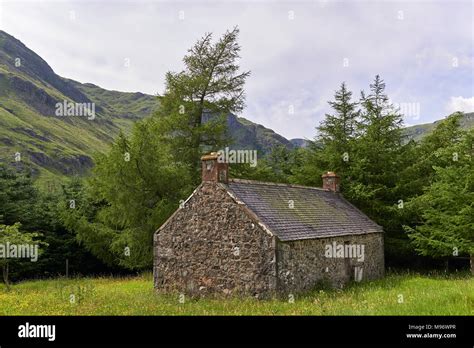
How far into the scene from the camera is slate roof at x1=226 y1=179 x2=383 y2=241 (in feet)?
55.9

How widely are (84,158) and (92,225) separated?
340 ft

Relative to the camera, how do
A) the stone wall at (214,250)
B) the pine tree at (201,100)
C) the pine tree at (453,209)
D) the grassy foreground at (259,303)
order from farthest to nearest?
the pine tree at (201,100)
the pine tree at (453,209)
the stone wall at (214,250)
the grassy foreground at (259,303)

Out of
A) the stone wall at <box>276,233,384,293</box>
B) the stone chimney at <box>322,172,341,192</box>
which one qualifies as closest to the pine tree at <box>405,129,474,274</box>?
the stone wall at <box>276,233,384,293</box>

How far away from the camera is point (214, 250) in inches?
664

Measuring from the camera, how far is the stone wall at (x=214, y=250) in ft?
51.4

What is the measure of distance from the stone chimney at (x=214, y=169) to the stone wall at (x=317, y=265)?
12.4ft

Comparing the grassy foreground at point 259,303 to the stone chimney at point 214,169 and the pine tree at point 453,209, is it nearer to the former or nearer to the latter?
the pine tree at point 453,209

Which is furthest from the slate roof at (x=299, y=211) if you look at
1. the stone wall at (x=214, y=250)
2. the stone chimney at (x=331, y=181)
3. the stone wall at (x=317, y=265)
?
the stone chimney at (x=331, y=181)

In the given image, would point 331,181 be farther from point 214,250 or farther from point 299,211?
point 214,250

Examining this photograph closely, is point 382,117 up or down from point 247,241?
up

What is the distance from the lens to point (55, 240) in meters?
29.3
